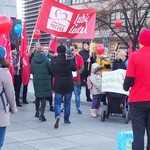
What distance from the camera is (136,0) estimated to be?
1155 inches

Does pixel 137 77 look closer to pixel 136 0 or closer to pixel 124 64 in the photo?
pixel 124 64

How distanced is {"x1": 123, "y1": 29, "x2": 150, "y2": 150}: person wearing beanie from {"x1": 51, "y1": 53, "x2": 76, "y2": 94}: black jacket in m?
3.44

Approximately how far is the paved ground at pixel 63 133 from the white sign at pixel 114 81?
79 cm

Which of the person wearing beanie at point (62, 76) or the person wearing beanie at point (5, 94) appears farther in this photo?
the person wearing beanie at point (62, 76)

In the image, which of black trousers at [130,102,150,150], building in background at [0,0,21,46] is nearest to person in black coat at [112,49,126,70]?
building in background at [0,0,21,46]

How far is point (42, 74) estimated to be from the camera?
9.41m

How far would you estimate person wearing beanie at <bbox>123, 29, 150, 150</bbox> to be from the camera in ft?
17.6

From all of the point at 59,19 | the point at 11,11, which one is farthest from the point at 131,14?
the point at 59,19

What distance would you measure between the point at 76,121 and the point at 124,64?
78.8 inches

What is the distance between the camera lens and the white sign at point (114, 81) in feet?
31.2

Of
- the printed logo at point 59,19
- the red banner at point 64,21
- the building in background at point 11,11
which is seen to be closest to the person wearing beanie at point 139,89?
the red banner at point 64,21

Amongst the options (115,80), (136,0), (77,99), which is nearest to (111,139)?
(115,80)

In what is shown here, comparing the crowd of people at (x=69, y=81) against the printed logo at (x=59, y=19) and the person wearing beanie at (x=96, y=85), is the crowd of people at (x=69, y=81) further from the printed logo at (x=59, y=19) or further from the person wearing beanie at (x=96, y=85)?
the printed logo at (x=59, y=19)

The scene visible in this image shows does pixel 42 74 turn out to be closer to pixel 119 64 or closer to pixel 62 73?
pixel 62 73
